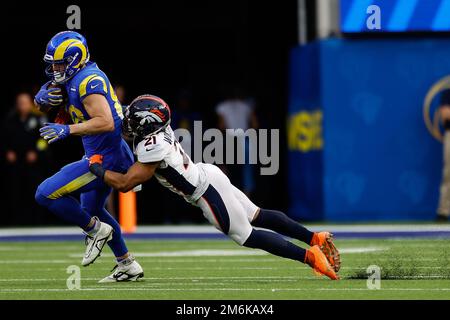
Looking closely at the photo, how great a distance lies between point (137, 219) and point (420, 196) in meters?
4.54

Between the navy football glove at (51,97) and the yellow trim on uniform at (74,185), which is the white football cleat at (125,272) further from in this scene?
the navy football glove at (51,97)

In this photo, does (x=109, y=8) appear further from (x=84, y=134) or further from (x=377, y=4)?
(x=84, y=134)

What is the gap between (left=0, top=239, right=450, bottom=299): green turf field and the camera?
8930 mm

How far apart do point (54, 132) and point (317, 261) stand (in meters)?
2.19

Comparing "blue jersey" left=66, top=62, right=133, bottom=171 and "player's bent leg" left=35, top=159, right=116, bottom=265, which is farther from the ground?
"blue jersey" left=66, top=62, right=133, bottom=171

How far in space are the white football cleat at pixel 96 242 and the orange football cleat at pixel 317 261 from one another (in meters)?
1.54

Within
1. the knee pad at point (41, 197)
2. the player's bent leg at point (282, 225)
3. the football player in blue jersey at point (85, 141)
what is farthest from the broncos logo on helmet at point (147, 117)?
the player's bent leg at point (282, 225)

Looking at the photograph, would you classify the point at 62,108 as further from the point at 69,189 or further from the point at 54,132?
the point at 69,189

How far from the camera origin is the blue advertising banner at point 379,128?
58.2 feet

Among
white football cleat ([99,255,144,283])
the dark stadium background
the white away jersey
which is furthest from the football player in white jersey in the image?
the dark stadium background

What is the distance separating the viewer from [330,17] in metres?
17.8

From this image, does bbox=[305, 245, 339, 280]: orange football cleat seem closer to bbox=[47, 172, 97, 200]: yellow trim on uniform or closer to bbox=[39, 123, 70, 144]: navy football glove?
bbox=[47, 172, 97, 200]: yellow trim on uniform

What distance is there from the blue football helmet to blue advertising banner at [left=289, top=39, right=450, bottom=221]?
8.08 meters

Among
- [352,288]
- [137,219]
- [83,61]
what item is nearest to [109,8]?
[137,219]
